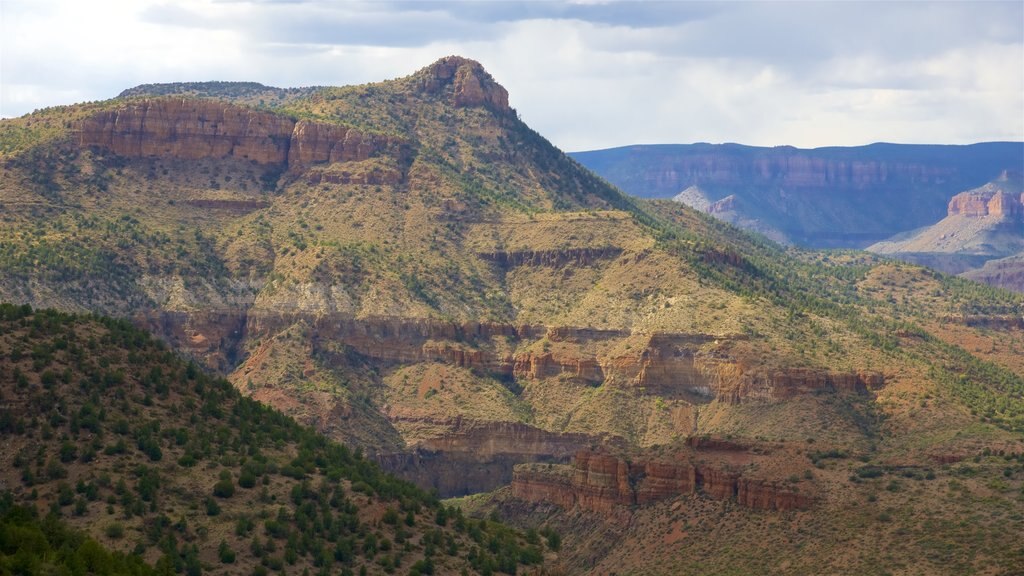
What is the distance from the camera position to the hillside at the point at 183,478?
8669 cm

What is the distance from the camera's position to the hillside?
86688 millimetres

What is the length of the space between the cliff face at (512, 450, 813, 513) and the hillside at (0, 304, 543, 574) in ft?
98.2

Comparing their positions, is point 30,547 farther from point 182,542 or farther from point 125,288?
point 125,288

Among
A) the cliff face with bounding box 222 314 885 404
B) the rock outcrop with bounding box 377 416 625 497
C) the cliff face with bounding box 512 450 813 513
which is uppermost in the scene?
the cliff face with bounding box 222 314 885 404

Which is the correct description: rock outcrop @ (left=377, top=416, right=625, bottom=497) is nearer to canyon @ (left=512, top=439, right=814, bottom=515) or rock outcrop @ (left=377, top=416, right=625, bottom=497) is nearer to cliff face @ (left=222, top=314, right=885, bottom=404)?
cliff face @ (left=222, top=314, right=885, bottom=404)

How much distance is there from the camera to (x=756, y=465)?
135500 millimetres

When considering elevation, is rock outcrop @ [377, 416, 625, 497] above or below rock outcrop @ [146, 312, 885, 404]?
below

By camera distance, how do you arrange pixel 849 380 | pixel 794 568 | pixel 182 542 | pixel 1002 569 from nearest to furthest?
pixel 182 542 < pixel 1002 569 < pixel 794 568 < pixel 849 380

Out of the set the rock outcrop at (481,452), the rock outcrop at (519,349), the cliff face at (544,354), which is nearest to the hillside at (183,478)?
the rock outcrop at (481,452)

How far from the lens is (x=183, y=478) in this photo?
299 ft

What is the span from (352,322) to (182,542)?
107 m

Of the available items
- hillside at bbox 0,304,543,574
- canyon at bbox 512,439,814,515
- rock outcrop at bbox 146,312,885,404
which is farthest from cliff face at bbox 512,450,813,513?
rock outcrop at bbox 146,312,885,404

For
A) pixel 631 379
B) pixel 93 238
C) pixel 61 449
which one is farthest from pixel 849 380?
pixel 61 449

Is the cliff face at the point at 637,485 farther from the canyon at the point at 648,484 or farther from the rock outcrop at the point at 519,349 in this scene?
the rock outcrop at the point at 519,349
